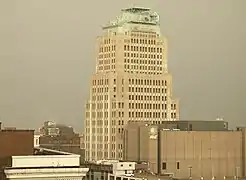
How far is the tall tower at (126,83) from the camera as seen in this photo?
5453 cm

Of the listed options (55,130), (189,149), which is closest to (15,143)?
(189,149)

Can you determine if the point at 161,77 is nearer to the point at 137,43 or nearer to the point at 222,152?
the point at 137,43

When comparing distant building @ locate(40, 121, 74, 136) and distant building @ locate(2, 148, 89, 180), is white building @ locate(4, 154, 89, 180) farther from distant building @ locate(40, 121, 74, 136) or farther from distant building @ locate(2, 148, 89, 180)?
distant building @ locate(40, 121, 74, 136)

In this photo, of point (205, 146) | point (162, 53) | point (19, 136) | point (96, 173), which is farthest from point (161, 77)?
point (19, 136)

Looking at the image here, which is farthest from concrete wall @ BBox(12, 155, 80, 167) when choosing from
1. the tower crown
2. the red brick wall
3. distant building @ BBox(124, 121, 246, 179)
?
the tower crown

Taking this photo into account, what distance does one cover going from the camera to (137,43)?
5666 centimetres

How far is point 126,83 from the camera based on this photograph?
5472 centimetres

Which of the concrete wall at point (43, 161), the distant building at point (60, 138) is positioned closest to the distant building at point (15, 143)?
the concrete wall at point (43, 161)

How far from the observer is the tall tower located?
179ft

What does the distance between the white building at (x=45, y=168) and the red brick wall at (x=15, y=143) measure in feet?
7.39

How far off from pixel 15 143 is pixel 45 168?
3282mm

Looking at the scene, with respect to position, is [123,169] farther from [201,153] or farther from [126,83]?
[126,83]

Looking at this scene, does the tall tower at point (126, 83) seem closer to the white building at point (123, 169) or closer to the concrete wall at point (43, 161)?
the white building at point (123, 169)

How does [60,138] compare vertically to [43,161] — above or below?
above
